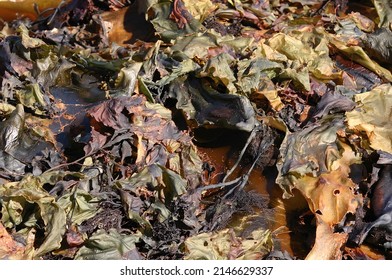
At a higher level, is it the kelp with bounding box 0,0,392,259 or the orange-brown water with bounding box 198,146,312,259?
the kelp with bounding box 0,0,392,259

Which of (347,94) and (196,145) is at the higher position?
(347,94)

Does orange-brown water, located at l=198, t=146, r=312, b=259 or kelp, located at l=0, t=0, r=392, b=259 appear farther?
orange-brown water, located at l=198, t=146, r=312, b=259

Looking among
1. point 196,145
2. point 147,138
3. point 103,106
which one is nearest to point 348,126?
point 196,145

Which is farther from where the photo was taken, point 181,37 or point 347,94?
point 181,37

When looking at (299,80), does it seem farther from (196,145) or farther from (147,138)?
(147,138)

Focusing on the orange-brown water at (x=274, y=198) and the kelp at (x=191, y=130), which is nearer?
the kelp at (x=191, y=130)

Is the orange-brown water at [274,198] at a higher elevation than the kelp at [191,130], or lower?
lower

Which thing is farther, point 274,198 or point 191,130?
point 191,130
